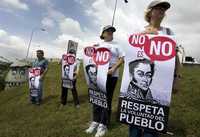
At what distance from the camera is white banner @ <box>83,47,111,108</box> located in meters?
7.41

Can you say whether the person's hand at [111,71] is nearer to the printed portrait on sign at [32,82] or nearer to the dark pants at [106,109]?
the dark pants at [106,109]

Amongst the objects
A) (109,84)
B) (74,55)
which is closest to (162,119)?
(109,84)

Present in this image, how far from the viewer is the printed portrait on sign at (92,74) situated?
7608 mm

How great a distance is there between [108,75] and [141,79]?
119 inches

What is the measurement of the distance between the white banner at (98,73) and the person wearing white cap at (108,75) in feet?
0.54

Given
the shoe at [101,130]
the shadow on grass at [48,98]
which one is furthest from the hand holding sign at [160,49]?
the shadow on grass at [48,98]

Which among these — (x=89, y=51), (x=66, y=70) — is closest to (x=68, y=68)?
(x=66, y=70)

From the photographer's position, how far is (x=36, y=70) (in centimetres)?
1498

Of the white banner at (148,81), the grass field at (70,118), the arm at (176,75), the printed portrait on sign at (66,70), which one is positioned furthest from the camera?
the printed portrait on sign at (66,70)

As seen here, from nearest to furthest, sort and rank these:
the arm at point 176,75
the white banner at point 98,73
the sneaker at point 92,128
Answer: the arm at point 176,75
the white banner at point 98,73
the sneaker at point 92,128

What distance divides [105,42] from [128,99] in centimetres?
322

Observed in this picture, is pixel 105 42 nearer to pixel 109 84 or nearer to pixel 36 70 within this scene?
pixel 109 84

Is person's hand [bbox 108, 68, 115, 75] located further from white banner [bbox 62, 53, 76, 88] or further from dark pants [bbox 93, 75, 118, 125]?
white banner [bbox 62, 53, 76, 88]

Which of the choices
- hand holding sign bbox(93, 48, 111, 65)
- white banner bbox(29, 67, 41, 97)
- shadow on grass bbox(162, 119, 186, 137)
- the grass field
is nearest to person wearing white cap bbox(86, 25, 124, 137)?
hand holding sign bbox(93, 48, 111, 65)
